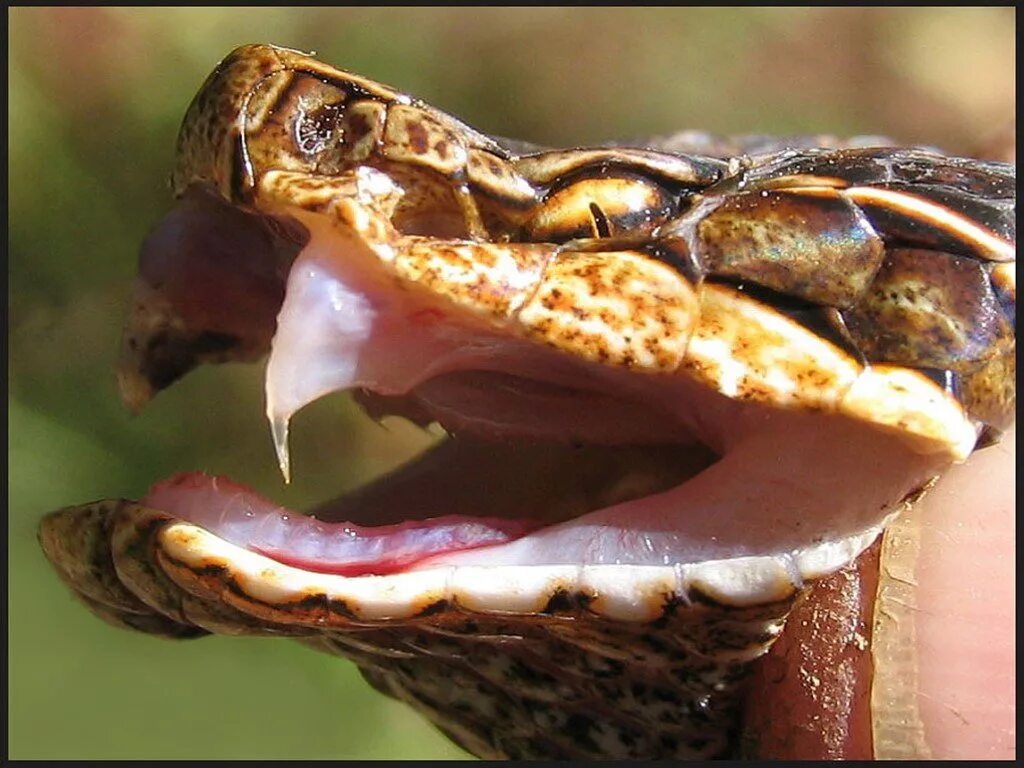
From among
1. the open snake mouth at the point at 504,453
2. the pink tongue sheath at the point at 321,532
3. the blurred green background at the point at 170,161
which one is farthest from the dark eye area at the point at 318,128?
the blurred green background at the point at 170,161

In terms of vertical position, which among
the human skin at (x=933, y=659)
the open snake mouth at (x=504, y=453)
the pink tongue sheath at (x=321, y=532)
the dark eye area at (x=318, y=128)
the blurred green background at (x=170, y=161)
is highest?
the dark eye area at (x=318, y=128)

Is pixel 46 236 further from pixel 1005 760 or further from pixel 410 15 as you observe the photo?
pixel 1005 760

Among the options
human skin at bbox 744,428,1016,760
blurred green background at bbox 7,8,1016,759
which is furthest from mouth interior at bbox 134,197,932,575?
blurred green background at bbox 7,8,1016,759

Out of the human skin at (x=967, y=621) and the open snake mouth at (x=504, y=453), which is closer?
the open snake mouth at (x=504, y=453)

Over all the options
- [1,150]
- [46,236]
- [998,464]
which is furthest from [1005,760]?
[46,236]

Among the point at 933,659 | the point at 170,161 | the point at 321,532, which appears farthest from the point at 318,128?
the point at 170,161

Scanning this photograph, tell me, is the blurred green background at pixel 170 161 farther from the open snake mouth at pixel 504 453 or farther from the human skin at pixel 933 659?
the human skin at pixel 933 659

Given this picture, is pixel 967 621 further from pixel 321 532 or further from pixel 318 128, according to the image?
pixel 318 128

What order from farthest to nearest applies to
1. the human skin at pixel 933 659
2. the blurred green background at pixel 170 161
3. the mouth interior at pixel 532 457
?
the blurred green background at pixel 170 161 → the human skin at pixel 933 659 → the mouth interior at pixel 532 457
